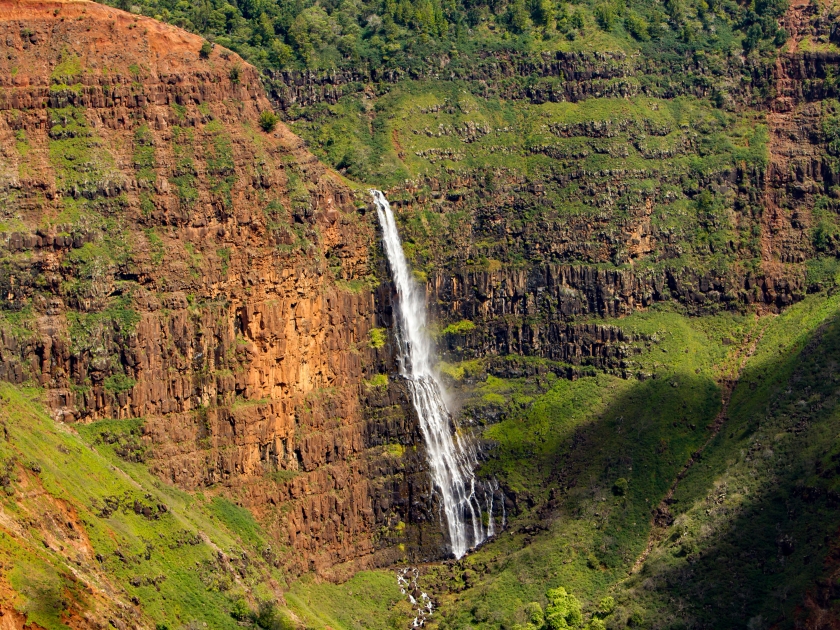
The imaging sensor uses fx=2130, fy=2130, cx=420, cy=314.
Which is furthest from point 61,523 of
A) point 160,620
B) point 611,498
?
point 611,498

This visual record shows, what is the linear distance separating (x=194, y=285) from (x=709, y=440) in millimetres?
35373

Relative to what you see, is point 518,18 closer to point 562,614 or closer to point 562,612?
point 562,612

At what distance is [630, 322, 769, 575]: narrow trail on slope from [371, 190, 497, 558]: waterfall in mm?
10500

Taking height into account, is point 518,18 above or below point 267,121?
above

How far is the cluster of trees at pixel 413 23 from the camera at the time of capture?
147625 mm

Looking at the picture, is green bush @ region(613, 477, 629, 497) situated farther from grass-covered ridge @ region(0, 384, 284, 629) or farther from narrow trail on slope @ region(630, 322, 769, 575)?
grass-covered ridge @ region(0, 384, 284, 629)

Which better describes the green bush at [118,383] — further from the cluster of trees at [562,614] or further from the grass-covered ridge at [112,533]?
the cluster of trees at [562,614]

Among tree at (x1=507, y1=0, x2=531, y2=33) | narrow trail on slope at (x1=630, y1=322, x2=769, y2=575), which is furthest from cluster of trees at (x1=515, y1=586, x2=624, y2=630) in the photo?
tree at (x1=507, y1=0, x2=531, y2=33)

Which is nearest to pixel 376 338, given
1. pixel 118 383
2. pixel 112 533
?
pixel 118 383

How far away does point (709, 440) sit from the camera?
13600 cm

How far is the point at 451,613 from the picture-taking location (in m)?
125

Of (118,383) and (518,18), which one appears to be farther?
(518,18)

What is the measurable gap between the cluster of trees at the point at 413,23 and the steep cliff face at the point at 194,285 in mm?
15650

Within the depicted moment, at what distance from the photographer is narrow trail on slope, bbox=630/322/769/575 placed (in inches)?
5069
